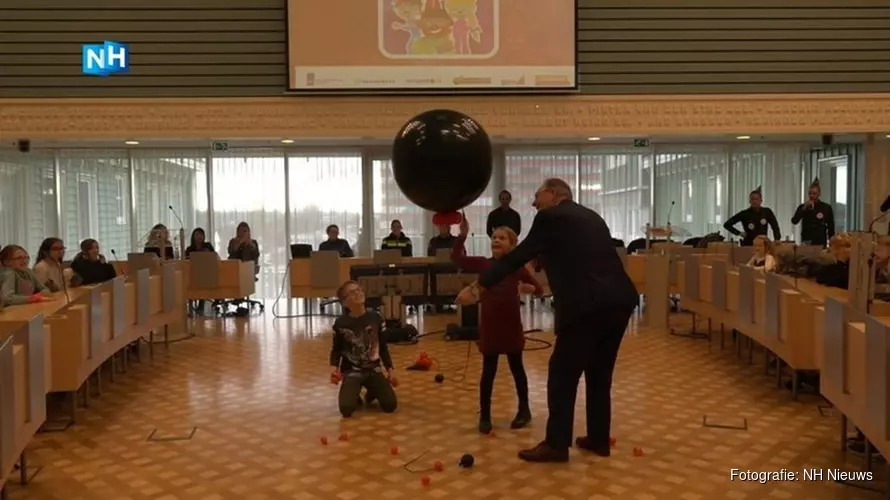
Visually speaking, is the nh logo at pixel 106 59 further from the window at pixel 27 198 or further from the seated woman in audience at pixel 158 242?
the window at pixel 27 198

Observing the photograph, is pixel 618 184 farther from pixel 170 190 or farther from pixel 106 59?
pixel 106 59

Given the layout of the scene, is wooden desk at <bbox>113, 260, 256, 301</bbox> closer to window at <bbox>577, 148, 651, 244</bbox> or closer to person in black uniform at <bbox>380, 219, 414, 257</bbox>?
person in black uniform at <bbox>380, 219, 414, 257</bbox>

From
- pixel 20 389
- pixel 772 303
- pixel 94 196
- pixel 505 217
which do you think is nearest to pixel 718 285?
pixel 772 303

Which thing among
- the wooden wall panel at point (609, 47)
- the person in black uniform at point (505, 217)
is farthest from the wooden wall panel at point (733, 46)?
the person in black uniform at point (505, 217)

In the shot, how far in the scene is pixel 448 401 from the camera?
585cm

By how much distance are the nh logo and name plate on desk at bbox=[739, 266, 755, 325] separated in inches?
297

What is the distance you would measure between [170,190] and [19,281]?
25.2 ft

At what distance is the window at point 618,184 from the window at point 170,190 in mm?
6549

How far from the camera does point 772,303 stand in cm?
580


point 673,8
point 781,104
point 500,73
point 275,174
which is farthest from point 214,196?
point 781,104

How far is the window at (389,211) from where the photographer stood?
14.1m

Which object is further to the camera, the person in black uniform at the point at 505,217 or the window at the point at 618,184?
the window at the point at 618,184

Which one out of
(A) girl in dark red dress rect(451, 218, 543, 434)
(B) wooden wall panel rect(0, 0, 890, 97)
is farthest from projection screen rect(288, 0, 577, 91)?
(A) girl in dark red dress rect(451, 218, 543, 434)

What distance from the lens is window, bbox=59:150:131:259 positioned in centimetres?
1371
